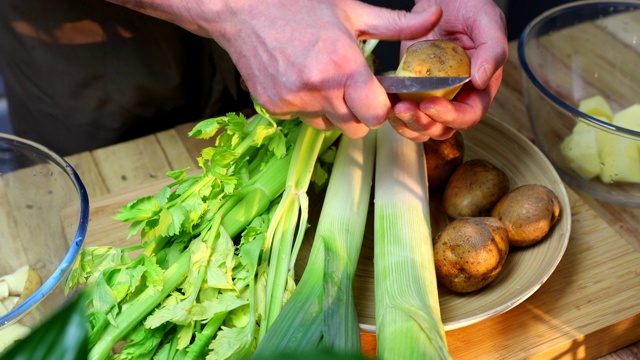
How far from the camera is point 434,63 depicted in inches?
34.5

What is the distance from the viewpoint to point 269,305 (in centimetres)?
84

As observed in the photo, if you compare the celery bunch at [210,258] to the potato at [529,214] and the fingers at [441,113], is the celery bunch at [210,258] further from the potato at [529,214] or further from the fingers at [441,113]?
the potato at [529,214]

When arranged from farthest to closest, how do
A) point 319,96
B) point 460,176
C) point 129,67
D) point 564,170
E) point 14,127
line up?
1. point 14,127
2. point 129,67
3. point 564,170
4. point 460,176
5. point 319,96

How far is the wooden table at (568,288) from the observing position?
91 cm

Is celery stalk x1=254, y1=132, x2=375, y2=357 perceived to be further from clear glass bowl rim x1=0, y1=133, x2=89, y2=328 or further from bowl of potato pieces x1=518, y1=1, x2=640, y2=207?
bowl of potato pieces x1=518, y1=1, x2=640, y2=207

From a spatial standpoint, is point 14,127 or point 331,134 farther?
point 14,127

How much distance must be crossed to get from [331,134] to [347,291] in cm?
32

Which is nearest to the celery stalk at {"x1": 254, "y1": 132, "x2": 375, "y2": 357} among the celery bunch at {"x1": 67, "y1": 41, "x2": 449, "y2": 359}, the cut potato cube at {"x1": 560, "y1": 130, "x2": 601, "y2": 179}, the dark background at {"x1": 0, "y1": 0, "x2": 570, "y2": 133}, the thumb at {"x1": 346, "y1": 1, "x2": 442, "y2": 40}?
the celery bunch at {"x1": 67, "y1": 41, "x2": 449, "y2": 359}

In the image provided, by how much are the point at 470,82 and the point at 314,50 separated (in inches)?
9.1

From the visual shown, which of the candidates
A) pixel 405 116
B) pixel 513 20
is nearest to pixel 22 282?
pixel 405 116

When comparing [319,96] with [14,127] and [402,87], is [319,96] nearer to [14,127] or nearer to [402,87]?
[402,87]

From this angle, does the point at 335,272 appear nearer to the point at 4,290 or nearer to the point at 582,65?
the point at 4,290

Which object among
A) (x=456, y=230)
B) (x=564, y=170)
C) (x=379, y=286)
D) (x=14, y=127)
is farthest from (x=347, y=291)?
(x=14, y=127)

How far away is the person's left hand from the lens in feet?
2.85
